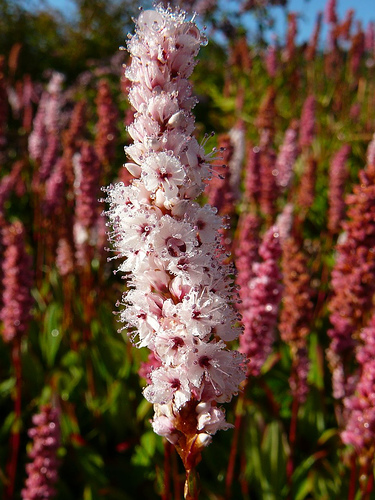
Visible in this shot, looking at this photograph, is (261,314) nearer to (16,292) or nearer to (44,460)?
(44,460)

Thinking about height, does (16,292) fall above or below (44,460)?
above

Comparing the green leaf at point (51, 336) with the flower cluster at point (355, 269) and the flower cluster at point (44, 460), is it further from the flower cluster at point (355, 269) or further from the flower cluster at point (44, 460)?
the flower cluster at point (355, 269)

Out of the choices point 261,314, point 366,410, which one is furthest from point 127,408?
point 366,410

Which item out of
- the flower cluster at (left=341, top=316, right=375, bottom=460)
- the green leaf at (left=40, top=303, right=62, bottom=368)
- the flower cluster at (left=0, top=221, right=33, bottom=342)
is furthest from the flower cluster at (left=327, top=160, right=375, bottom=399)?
the green leaf at (left=40, top=303, right=62, bottom=368)

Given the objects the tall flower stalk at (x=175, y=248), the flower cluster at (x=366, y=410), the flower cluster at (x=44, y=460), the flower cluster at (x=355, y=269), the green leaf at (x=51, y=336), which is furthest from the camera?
the green leaf at (x=51, y=336)

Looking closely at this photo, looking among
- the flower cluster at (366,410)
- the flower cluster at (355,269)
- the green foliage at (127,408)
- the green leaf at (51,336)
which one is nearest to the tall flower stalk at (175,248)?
the green foliage at (127,408)

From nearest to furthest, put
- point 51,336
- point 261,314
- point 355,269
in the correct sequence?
point 261,314
point 355,269
point 51,336

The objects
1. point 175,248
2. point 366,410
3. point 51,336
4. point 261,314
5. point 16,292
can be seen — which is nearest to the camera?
point 175,248

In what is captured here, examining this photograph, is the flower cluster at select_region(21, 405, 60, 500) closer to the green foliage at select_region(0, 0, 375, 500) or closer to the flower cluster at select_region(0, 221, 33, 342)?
Answer: the green foliage at select_region(0, 0, 375, 500)

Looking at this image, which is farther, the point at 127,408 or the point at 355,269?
the point at 127,408

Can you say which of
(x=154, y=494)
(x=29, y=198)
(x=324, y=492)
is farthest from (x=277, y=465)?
(x=29, y=198)
